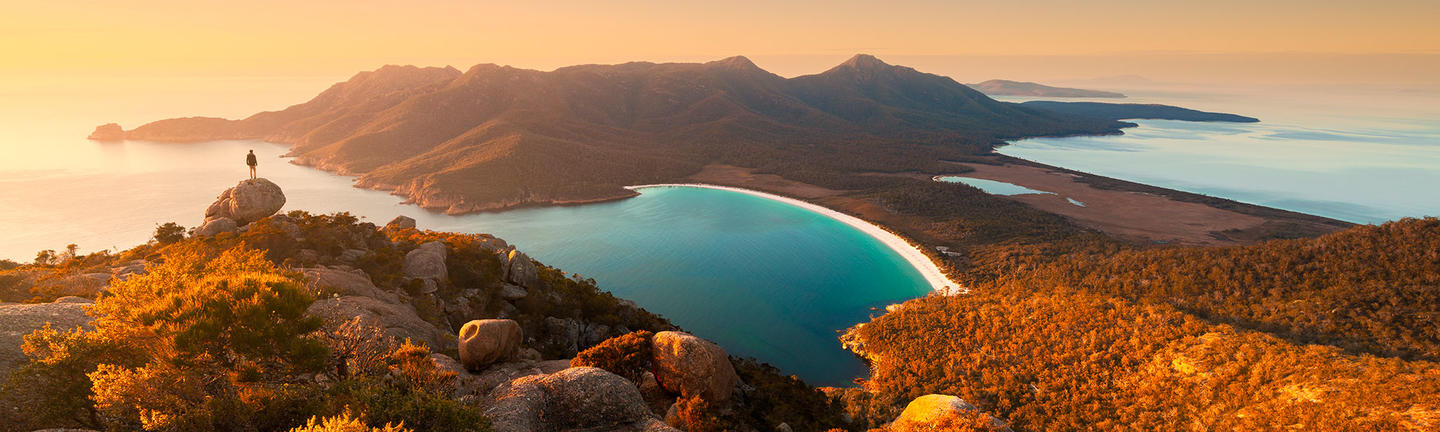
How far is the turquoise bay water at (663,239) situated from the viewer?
243 feet

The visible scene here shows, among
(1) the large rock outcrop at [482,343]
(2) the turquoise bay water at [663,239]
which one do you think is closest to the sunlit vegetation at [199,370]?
(1) the large rock outcrop at [482,343]

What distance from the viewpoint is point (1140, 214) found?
145 m

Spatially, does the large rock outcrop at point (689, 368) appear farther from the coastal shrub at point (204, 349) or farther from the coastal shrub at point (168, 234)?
the coastal shrub at point (168, 234)

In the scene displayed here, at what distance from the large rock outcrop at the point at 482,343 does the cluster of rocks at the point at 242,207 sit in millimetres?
26971

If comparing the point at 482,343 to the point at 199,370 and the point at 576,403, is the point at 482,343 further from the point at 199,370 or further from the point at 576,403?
the point at 199,370

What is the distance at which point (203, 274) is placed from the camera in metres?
19.0

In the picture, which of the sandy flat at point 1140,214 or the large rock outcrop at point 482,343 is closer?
the large rock outcrop at point 482,343

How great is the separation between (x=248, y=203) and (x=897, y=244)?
4181 inches

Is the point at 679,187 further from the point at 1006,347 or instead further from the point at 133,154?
the point at 133,154

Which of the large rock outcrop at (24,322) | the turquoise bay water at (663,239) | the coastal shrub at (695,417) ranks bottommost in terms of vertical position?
the turquoise bay water at (663,239)

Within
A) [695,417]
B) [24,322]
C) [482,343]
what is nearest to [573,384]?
[695,417]

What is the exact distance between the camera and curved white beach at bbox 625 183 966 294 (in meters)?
87.8

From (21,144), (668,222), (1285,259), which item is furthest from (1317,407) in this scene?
(21,144)

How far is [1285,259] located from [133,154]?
334 metres
